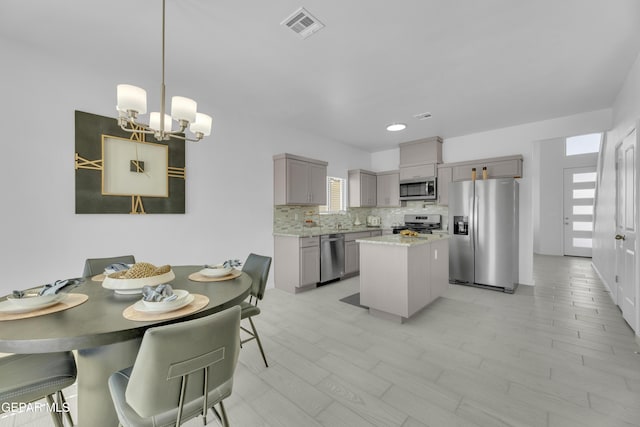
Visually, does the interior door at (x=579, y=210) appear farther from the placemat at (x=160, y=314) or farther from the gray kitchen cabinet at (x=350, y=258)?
the placemat at (x=160, y=314)

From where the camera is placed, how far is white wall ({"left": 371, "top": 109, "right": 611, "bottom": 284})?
13.5 ft

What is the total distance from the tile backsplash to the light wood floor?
1.58 m

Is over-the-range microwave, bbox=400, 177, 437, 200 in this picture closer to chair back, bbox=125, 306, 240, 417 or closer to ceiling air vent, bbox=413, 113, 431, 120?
ceiling air vent, bbox=413, 113, 431, 120

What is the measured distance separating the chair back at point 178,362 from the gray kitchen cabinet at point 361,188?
16.4ft

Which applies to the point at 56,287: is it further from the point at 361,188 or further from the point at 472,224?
the point at 361,188

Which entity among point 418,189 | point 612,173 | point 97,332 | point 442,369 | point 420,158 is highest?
point 420,158

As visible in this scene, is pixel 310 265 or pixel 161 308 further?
pixel 310 265

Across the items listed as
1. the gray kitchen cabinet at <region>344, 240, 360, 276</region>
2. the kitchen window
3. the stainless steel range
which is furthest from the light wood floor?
the kitchen window

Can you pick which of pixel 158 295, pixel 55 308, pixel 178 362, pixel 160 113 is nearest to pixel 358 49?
pixel 160 113

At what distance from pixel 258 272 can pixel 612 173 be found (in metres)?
5.26

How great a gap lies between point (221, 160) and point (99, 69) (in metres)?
1.53

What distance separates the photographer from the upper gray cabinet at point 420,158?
5.32 m

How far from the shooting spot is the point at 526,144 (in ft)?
15.0

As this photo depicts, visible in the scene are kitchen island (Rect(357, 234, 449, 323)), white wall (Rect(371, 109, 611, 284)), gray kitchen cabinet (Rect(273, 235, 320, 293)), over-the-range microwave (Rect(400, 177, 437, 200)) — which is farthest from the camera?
over-the-range microwave (Rect(400, 177, 437, 200))
